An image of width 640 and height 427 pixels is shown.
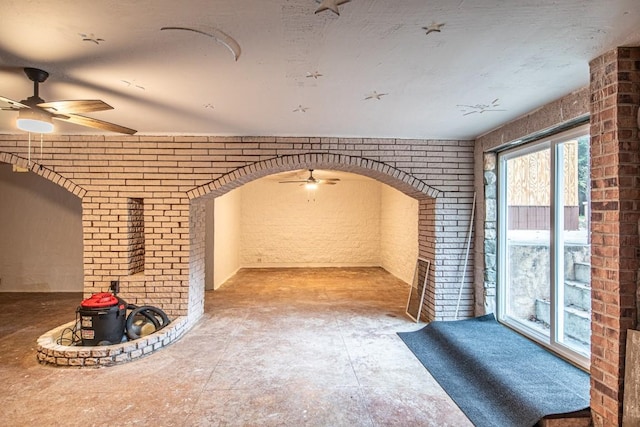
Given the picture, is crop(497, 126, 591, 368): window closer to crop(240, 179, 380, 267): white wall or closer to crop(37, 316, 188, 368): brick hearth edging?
crop(37, 316, 188, 368): brick hearth edging

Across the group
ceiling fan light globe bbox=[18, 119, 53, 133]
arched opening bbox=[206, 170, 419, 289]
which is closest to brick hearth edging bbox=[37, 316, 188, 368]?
ceiling fan light globe bbox=[18, 119, 53, 133]

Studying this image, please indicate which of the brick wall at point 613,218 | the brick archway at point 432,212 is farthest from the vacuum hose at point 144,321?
the brick wall at point 613,218

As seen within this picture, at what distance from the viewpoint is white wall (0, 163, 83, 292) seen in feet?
21.7

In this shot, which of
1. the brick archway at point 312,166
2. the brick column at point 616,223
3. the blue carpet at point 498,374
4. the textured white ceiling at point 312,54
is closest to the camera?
the textured white ceiling at point 312,54

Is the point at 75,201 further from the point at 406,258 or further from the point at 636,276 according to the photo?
the point at 636,276

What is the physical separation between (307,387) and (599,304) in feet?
7.18

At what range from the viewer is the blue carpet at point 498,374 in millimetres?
2516

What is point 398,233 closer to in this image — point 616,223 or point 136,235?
point 136,235

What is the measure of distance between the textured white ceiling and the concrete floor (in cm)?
244

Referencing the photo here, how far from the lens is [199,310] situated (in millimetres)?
4898

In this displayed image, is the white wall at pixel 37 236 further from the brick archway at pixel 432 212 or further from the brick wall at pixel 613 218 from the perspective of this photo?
the brick wall at pixel 613 218

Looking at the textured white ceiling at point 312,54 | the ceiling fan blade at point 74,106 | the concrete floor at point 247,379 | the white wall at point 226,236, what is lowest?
the concrete floor at point 247,379

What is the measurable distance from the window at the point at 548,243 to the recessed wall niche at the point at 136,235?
15.3 feet

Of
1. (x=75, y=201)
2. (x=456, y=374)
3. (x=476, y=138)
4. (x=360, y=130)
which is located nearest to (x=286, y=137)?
(x=360, y=130)
